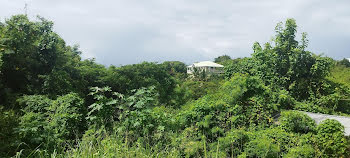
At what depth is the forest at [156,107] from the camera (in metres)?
3.63

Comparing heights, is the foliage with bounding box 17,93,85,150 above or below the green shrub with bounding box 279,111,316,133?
above

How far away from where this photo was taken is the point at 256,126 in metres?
5.43

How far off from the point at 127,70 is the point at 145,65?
0.97 metres

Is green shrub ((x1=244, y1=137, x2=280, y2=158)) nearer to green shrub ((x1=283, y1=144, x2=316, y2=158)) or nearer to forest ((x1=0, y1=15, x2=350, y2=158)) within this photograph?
forest ((x1=0, y1=15, x2=350, y2=158))

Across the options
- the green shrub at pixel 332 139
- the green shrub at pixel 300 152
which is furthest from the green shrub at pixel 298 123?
the green shrub at pixel 300 152

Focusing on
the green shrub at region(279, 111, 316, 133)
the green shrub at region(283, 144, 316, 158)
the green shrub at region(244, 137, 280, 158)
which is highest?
the green shrub at region(279, 111, 316, 133)

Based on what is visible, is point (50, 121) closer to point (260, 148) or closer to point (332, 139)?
point (260, 148)

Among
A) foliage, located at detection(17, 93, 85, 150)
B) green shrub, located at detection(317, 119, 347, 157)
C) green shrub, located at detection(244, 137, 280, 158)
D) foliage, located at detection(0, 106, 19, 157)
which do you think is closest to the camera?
foliage, located at detection(0, 106, 19, 157)

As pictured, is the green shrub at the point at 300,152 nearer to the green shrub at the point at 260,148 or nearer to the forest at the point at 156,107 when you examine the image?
the forest at the point at 156,107

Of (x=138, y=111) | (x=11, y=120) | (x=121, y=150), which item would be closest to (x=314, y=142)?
(x=138, y=111)

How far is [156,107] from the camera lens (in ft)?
15.1

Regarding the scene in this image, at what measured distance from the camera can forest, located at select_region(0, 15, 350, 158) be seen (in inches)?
143

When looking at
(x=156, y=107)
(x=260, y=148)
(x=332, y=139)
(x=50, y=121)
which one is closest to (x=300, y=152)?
→ (x=260, y=148)

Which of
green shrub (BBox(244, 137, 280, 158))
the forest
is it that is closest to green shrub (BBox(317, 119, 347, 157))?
the forest
